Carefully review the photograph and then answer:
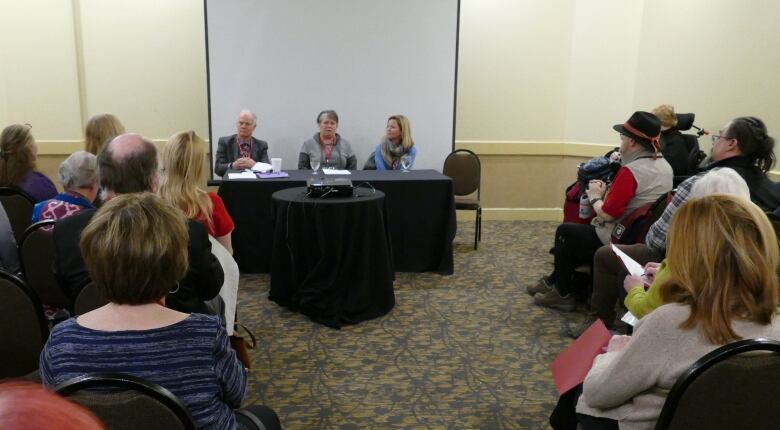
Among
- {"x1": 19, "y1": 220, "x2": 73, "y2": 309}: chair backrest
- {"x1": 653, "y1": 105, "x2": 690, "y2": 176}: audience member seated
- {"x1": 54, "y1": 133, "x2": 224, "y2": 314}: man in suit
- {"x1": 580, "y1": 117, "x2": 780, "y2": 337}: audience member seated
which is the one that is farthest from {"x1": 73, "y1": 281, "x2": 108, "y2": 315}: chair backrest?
{"x1": 653, "y1": 105, "x2": 690, "y2": 176}: audience member seated

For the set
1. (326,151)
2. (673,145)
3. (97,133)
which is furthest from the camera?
(326,151)

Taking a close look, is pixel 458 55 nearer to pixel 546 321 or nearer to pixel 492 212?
pixel 492 212

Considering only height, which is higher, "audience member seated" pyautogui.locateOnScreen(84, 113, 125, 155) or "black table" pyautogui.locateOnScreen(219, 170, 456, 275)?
"audience member seated" pyautogui.locateOnScreen(84, 113, 125, 155)

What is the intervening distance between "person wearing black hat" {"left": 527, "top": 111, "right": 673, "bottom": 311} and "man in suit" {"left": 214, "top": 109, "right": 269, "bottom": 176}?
279 centimetres

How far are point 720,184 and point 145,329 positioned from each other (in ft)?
8.01

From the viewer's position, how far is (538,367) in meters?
3.17

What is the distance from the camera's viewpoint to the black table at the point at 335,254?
3707 millimetres

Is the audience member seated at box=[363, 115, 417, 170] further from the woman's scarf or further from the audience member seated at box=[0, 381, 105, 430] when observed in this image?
the audience member seated at box=[0, 381, 105, 430]

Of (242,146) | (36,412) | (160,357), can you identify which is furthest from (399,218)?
(36,412)

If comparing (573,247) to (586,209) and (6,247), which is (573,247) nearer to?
(586,209)

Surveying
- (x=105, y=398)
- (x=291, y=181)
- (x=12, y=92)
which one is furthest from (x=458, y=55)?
(x=105, y=398)

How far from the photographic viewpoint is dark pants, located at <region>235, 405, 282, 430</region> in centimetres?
168

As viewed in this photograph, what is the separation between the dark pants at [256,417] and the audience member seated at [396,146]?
3.73 m

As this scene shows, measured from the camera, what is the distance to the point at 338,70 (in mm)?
5941
